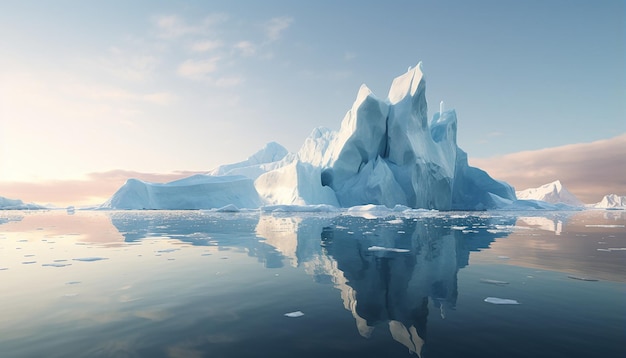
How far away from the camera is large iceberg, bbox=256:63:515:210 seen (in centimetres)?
3525

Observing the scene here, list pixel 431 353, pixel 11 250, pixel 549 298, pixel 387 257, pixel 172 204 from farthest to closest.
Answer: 1. pixel 172 204
2. pixel 11 250
3. pixel 387 257
4. pixel 549 298
5. pixel 431 353

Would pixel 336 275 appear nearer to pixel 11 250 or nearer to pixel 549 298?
pixel 549 298

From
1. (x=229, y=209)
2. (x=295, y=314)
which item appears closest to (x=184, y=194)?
(x=229, y=209)

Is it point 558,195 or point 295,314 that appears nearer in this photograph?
point 295,314

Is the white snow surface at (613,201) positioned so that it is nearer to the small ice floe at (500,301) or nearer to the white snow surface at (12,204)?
the small ice floe at (500,301)

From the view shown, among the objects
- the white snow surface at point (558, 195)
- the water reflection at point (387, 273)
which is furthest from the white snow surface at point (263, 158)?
the white snow surface at point (558, 195)

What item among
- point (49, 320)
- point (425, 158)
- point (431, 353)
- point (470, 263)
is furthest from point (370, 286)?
point (425, 158)

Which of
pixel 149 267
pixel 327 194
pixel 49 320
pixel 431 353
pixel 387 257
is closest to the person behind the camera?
pixel 431 353

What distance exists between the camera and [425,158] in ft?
120

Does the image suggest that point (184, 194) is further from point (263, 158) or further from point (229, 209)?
point (263, 158)

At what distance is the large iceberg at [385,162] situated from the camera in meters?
35.2

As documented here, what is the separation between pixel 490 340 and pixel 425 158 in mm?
35788

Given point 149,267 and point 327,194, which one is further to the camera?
point 327,194

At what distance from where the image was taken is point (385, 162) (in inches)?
1448
